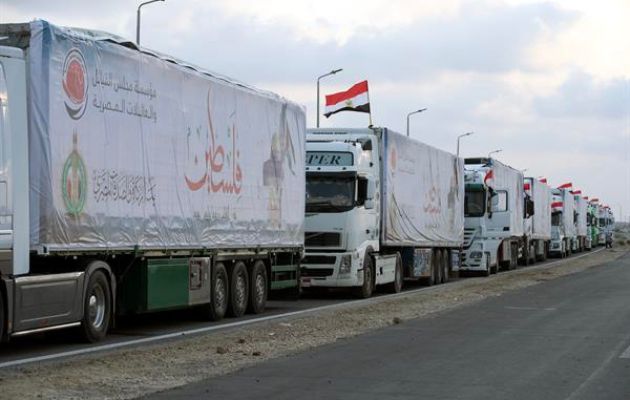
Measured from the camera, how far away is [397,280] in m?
28.6

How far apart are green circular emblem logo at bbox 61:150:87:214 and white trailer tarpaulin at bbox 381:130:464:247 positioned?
1373cm

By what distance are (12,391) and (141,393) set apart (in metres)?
1.17

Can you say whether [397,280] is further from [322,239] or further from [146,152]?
[146,152]

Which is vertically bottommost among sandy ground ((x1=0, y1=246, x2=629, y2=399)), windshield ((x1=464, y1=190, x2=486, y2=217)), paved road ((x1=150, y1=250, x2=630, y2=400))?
paved road ((x1=150, y1=250, x2=630, y2=400))

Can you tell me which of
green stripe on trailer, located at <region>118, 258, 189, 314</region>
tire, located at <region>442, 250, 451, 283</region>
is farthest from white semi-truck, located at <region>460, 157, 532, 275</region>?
green stripe on trailer, located at <region>118, 258, 189, 314</region>

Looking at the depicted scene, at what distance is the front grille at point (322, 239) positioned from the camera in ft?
81.2

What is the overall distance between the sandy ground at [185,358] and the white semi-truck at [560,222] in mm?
46133

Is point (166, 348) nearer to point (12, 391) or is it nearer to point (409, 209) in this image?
point (12, 391)

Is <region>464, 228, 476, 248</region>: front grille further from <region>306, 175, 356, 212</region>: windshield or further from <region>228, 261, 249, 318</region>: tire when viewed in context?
<region>228, 261, 249, 318</region>: tire

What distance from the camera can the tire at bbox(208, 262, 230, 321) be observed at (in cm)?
1836

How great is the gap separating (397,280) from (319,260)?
4345mm

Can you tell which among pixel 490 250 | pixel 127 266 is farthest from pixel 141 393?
pixel 490 250

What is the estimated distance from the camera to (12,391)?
9.81 meters

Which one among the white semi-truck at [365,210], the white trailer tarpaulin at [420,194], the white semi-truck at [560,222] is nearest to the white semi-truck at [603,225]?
the white semi-truck at [560,222]
